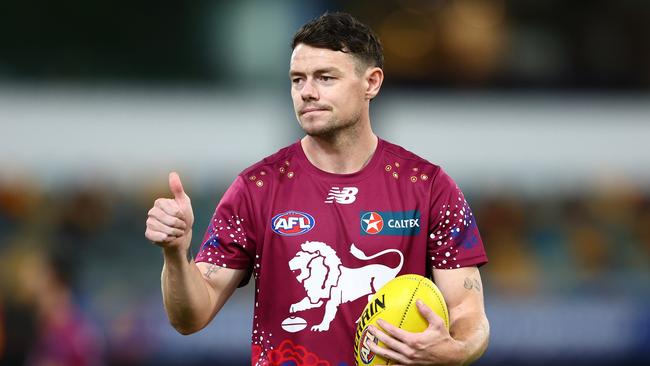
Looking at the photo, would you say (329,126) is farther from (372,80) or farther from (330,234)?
(330,234)

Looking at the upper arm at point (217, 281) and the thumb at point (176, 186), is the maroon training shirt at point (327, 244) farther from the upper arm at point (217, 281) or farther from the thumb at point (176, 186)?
the thumb at point (176, 186)

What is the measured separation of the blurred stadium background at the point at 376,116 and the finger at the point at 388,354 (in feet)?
26.1

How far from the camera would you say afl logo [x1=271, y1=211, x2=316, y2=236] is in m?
4.51

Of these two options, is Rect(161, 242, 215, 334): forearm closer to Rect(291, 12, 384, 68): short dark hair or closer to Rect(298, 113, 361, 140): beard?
Rect(298, 113, 361, 140): beard

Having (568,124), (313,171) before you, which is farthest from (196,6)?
(313,171)

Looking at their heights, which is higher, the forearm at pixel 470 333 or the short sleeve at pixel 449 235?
the short sleeve at pixel 449 235

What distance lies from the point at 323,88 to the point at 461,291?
3.20 ft

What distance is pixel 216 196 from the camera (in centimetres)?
1354

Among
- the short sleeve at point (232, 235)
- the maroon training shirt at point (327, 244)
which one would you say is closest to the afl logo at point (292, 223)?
the maroon training shirt at point (327, 244)

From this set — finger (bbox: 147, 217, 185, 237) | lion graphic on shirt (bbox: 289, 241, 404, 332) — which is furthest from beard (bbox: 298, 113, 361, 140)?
finger (bbox: 147, 217, 185, 237)

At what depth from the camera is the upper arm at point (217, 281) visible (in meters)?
4.43

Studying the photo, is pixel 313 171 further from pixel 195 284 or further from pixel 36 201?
pixel 36 201

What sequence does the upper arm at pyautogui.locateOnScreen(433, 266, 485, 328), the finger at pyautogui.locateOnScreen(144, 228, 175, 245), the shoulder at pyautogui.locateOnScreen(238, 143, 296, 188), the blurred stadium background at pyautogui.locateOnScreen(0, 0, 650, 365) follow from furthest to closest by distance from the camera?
1. the blurred stadium background at pyautogui.locateOnScreen(0, 0, 650, 365)
2. the shoulder at pyautogui.locateOnScreen(238, 143, 296, 188)
3. the upper arm at pyautogui.locateOnScreen(433, 266, 485, 328)
4. the finger at pyautogui.locateOnScreen(144, 228, 175, 245)

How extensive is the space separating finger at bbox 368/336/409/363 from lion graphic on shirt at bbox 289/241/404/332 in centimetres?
40
